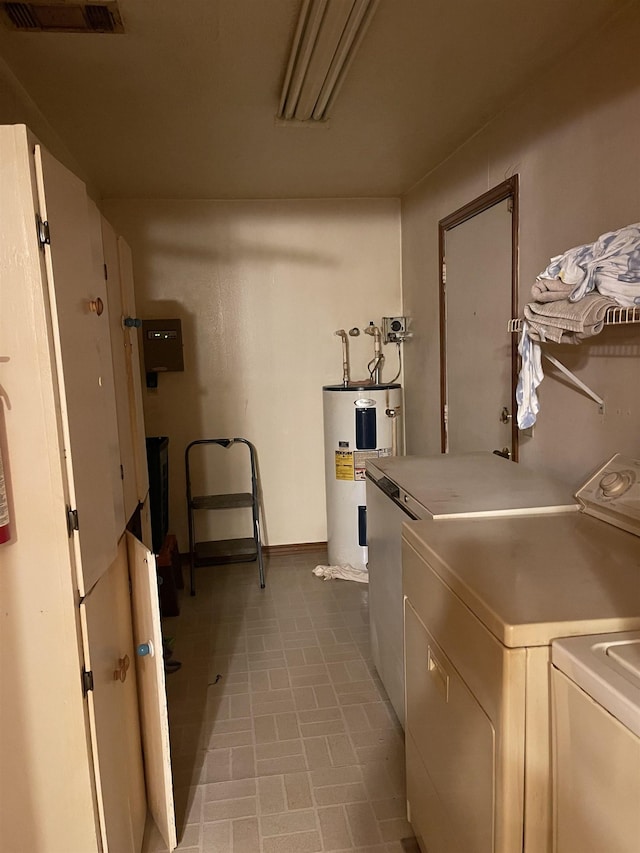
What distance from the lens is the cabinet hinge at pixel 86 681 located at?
4.17 ft

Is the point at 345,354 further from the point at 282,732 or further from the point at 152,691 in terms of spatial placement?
the point at 152,691

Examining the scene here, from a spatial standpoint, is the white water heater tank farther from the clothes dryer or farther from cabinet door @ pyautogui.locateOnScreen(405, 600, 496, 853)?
cabinet door @ pyautogui.locateOnScreen(405, 600, 496, 853)

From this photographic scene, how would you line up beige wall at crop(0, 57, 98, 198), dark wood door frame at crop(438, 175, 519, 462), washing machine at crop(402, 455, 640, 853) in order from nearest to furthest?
1. washing machine at crop(402, 455, 640, 853)
2. beige wall at crop(0, 57, 98, 198)
3. dark wood door frame at crop(438, 175, 519, 462)

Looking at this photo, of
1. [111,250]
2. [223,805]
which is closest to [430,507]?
[223,805]

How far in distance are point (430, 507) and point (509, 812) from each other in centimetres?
80

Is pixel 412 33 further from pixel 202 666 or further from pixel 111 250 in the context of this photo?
pixel 202 666

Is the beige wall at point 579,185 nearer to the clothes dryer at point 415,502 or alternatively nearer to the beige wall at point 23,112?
the clothes dryer at point 415,502

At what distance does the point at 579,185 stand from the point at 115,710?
2142mm

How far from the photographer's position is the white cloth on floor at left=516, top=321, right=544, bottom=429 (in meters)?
1.99

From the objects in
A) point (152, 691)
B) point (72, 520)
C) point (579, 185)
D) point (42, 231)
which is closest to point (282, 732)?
point (152, 691)

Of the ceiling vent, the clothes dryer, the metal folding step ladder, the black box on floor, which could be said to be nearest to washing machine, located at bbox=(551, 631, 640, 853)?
the clothes dryer

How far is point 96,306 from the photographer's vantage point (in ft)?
4.75

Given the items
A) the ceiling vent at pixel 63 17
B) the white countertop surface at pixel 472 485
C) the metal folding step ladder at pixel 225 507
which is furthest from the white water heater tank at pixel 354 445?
the ceiling vent at pixel 63 17

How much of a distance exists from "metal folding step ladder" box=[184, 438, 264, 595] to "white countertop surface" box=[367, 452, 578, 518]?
1.54 m
